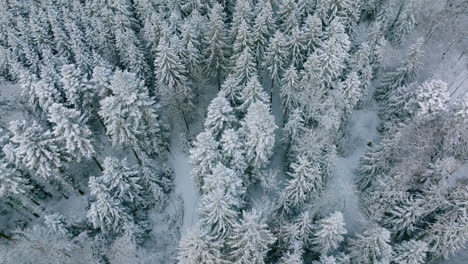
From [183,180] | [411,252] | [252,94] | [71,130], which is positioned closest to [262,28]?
[252,94]

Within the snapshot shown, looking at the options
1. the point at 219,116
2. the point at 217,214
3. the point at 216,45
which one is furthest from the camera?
the point at 216,45

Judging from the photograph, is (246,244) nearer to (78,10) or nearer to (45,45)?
(45,45)

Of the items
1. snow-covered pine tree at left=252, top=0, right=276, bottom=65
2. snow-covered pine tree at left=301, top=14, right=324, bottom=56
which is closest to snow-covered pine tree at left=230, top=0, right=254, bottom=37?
snow-covered pine tree at left=252, top=0, right=276, bottom=65

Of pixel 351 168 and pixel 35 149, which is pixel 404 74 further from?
pixel 35 149

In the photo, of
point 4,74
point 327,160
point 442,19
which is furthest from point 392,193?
point 4,74

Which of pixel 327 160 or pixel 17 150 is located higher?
pixel 327 160

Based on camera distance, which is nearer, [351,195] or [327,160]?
[327,160]

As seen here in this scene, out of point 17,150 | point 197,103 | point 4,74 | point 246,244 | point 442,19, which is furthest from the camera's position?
point 442,19

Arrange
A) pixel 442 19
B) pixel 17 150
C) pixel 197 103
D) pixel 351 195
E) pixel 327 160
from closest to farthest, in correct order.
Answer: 1. pixel 17 150
2. pixel 327 160
3. pixel 351 195
4. pixel 197 103
5. pixel 442 19
